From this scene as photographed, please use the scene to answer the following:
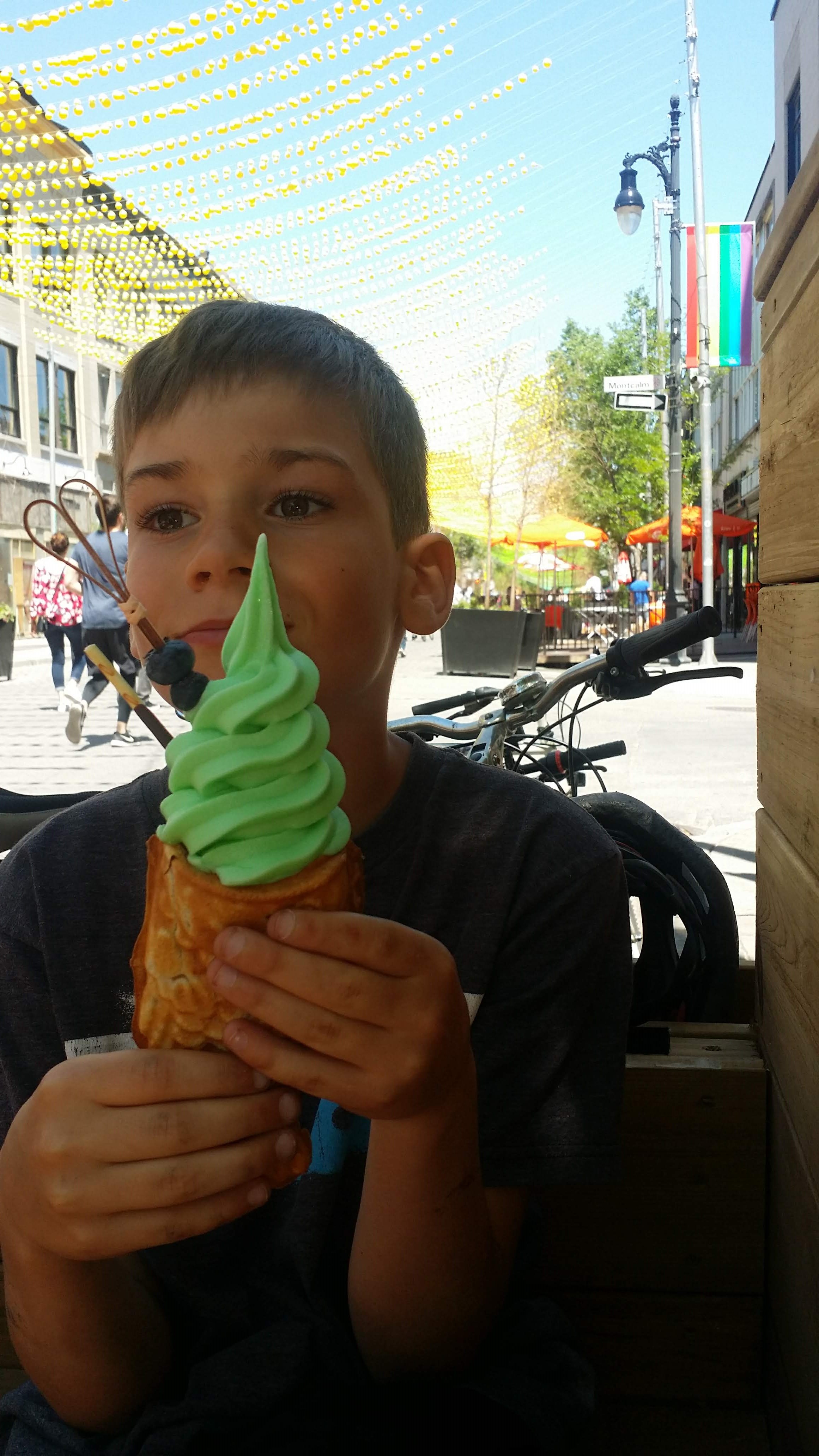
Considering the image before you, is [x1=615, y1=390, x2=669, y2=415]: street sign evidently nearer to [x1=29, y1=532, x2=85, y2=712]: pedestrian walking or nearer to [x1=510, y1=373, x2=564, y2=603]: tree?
[x1=29, y1=532, x2=85, y2=712]: pedestrian walking

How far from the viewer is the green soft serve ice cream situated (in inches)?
44.0

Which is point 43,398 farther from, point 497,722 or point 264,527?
point 264,527

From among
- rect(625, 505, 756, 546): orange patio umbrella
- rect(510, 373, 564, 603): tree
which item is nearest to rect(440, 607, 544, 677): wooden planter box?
rect(510, 373, 564, 603): tree

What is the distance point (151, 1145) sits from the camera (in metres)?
1.13

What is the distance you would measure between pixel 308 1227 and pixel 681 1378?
2.54 ft

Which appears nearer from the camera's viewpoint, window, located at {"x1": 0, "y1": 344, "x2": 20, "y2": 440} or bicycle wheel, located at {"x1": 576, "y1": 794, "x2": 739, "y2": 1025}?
bicycle wheel, located at {"x1": 576, "y1": 794, "x2": 739, "y2": 1025}

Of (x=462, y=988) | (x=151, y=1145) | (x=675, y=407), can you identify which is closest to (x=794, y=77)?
(x=675, y=407)

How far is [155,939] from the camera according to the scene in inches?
46.3

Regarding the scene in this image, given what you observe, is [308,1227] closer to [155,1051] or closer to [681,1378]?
[155,1051]

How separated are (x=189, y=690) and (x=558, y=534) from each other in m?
29.0

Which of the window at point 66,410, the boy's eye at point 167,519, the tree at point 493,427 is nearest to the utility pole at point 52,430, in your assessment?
the window at point 66,410

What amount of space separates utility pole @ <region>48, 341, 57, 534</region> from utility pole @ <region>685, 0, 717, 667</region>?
702 inches

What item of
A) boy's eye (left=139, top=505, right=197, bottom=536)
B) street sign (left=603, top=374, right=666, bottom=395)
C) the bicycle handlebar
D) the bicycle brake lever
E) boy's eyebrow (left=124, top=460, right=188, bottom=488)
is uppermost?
street sign (left=603, top=374, right=666, bottom=395)

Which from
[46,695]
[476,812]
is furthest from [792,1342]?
[46,695]
